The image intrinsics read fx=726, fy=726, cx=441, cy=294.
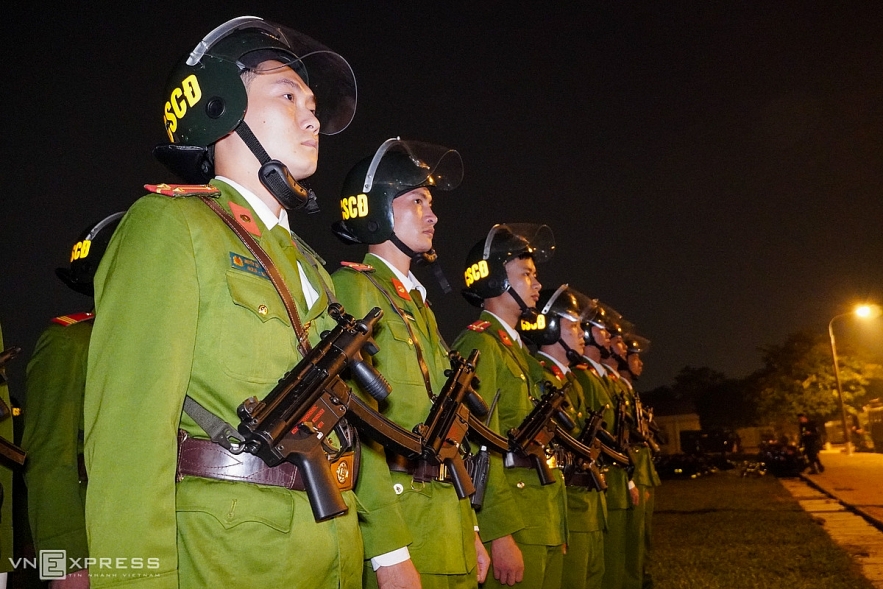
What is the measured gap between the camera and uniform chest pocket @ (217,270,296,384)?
1973mm

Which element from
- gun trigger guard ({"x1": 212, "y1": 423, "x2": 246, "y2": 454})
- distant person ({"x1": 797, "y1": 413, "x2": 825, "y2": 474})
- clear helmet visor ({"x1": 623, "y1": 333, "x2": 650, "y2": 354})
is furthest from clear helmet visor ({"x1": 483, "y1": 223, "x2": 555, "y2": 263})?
distant person ({"x1": 797, "y1": 413, "x2": 825, "y2": 474})

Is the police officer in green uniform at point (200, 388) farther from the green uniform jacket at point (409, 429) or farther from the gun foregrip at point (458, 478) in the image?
the gun foregrip at point (458, 478)

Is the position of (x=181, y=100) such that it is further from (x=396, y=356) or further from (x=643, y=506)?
(x=643, y=506)

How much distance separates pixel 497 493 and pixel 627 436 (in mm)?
4143

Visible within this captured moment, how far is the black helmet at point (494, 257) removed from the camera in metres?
6.07

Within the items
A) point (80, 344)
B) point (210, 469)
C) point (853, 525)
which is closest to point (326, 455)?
point (210, 469)

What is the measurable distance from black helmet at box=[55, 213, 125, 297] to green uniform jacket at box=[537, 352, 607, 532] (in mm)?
3731

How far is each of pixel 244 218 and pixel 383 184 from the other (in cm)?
207

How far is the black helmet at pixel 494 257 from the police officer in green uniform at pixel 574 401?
95cm

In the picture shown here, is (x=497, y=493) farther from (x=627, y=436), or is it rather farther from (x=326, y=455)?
(x=627, y=436)

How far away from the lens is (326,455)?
206 centimetres

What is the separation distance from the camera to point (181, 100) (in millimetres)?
2580

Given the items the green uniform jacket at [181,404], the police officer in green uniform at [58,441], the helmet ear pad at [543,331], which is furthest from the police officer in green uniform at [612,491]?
the green uniform jacket at [181,404]

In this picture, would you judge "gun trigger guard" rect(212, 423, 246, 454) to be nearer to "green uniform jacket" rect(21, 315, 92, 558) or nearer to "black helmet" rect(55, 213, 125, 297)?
"green uniform jacket" rect(21, 315, 92, 558)
